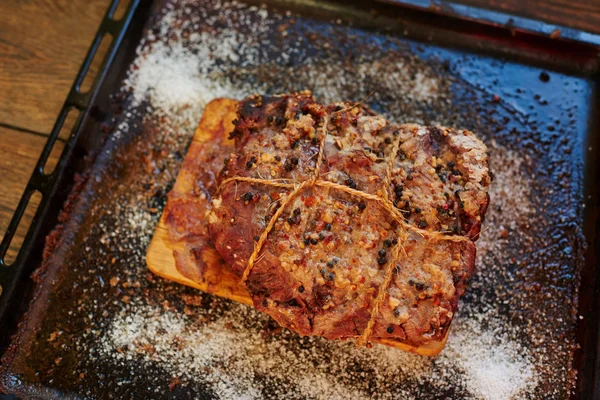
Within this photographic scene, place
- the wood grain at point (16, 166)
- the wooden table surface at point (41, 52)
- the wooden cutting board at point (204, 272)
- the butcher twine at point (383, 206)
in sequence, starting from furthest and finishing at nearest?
1. the wooden table surface at point (41, 52)
2. the wood grain at point (16, 166)
3. the wooden cutting board at point (204, 272)
4. the butcher twine at point (383, 206)

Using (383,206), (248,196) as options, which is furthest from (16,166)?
(383,206)

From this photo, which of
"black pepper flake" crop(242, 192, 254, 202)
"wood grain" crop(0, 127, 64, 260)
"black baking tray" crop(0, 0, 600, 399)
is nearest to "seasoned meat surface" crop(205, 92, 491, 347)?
"black pepper flake" crop(242, 192, 254, 202)

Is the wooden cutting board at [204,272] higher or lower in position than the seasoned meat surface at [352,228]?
lower

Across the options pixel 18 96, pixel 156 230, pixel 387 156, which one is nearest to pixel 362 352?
pixel 387 156

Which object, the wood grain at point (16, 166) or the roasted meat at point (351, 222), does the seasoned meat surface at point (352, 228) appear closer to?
the roasted meat at point (351, 222)

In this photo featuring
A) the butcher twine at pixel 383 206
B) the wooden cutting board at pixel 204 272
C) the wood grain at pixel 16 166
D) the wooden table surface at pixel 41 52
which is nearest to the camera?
the butcher twine at pixel 383 206

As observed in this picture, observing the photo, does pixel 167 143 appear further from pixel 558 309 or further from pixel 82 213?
pixel 558 309

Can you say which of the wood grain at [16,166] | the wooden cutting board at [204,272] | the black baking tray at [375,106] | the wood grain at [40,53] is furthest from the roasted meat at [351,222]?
the wood grain at [40,53]
